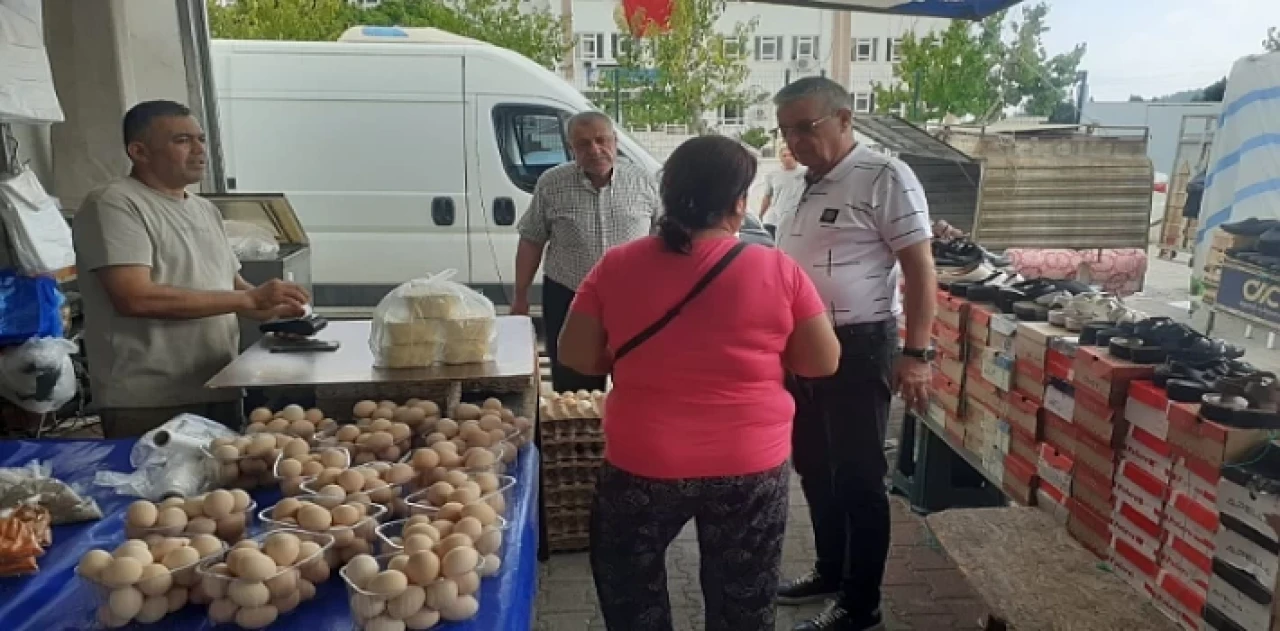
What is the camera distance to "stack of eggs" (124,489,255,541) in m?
1.50

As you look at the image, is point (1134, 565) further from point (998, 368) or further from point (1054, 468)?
point (998, 368)

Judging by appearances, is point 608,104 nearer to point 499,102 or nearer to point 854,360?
point 499,102

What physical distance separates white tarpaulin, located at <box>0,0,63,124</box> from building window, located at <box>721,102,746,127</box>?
9.94 metres

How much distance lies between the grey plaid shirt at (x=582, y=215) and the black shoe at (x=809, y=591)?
1553mm

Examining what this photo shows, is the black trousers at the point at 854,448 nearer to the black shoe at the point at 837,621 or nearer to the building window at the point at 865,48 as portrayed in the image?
the black shoe at the point at 837,621

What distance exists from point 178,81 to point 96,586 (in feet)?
15.5

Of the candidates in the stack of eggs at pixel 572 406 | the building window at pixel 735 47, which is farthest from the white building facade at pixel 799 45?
the stack of eggs at pixel 572 406

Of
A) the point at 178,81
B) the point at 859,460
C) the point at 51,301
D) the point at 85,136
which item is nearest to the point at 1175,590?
the point at 859,460

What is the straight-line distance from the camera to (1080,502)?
2.71 meters

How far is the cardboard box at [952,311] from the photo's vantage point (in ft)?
11.2

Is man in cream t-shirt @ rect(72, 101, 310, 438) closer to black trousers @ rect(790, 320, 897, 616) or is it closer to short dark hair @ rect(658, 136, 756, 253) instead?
short dark hair @ rect(658, 136, 756, 253)

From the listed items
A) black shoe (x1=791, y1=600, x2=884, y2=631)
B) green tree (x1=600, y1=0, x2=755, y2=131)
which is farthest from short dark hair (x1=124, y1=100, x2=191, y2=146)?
green tree (x1=600, y1=0, x2=755, y2=131)

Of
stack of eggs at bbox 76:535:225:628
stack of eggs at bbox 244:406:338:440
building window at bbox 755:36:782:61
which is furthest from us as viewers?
building window at bbox 755:36:782:61

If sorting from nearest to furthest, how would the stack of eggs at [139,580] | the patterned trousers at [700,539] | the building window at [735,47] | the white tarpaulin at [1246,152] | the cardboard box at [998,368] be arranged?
1. the stack of eggs at [139,580]
2. the patterned trousers at [700,539]
3. the cardboard box at [998,368]
4. the white tarpaulin at [1246,152]
5. the building window at [735,47]
